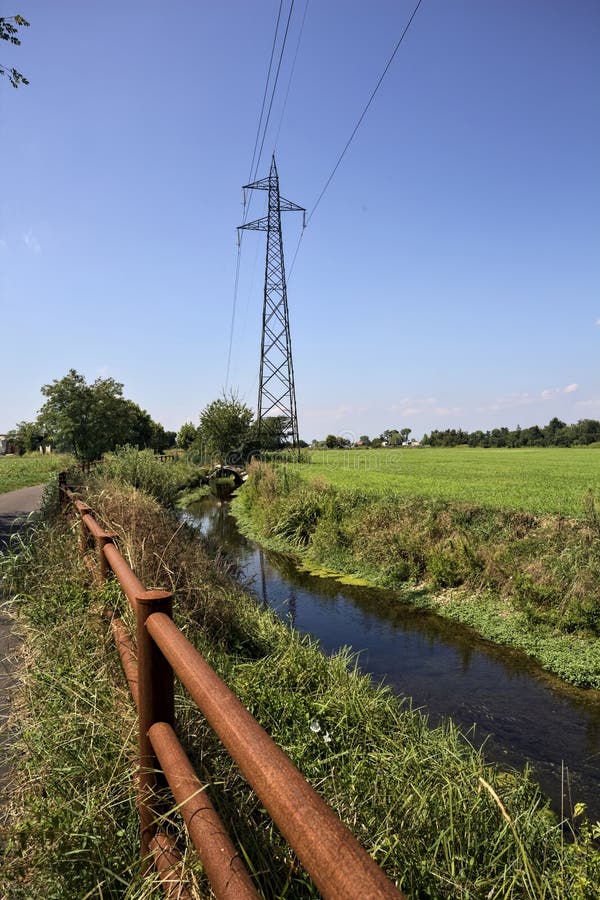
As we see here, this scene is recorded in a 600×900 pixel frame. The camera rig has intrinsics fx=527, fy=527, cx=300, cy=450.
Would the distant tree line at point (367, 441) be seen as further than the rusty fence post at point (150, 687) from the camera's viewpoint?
Yes

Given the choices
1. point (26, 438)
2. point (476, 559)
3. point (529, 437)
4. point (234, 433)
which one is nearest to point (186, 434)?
point (26, 438)

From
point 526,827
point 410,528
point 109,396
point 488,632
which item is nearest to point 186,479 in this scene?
point 109,396

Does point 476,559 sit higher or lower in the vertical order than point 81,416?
lower

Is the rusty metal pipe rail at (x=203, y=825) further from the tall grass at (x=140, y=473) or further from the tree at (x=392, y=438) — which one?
the tree at (x=392, y=438)

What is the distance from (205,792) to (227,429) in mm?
38441

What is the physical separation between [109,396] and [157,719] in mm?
35445

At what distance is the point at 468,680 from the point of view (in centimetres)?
709

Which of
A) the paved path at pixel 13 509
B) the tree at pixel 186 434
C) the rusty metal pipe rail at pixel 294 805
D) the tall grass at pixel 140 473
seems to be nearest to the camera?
the rusty metal pipe rail at pixel 294 805

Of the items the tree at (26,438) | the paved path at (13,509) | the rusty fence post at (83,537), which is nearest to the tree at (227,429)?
the paved path at (13,509)

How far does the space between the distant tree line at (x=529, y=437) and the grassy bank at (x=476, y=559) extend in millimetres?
74566

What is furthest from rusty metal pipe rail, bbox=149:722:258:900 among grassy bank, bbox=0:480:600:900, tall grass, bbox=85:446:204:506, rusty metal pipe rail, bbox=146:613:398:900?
tall grass, bbox=85:446:204:506

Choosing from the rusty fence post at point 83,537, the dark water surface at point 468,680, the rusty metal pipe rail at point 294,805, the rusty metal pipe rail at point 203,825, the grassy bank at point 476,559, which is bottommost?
the dark water surface at point 468,680

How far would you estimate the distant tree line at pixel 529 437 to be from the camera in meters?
82.4

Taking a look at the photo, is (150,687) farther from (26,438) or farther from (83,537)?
(26,438)
